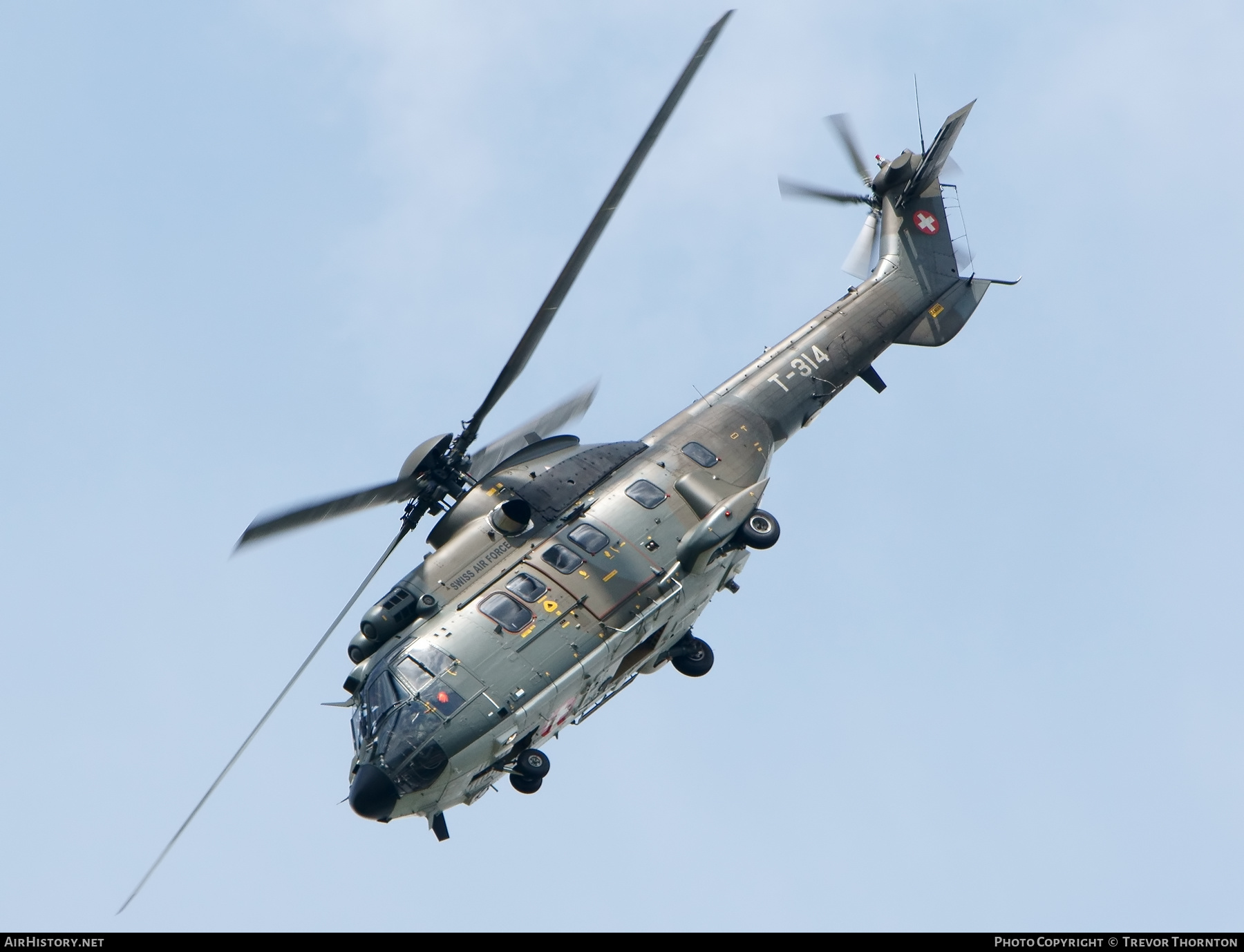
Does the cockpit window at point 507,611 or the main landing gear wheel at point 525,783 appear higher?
the cockpit window at point 507,611

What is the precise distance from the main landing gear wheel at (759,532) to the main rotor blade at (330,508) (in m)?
9.01

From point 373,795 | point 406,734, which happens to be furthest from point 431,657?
point 373,795

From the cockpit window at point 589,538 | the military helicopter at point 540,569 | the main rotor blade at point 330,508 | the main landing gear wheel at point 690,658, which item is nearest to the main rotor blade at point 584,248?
the military helicopter at point 540,569

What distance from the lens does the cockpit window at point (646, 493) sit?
4350 cm

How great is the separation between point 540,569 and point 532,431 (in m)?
5.45

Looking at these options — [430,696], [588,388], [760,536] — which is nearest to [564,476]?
[588,388]

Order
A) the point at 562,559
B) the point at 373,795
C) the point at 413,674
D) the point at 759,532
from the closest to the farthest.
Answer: the point at 373,795, the point at 413,674, the point at 562,559, the point at 759,532

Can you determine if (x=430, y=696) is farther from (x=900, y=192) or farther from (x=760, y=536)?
(x=900, y=192)

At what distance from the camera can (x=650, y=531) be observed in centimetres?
4275

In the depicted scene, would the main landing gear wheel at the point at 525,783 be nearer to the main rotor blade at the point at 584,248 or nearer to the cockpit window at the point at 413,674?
the cockpit window at the point at 413,674

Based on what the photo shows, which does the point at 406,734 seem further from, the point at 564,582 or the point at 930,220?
the point at 930,220

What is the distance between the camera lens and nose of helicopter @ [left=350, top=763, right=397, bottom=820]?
122 ft

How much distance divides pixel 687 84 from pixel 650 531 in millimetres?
11845

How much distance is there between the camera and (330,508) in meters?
40.4
